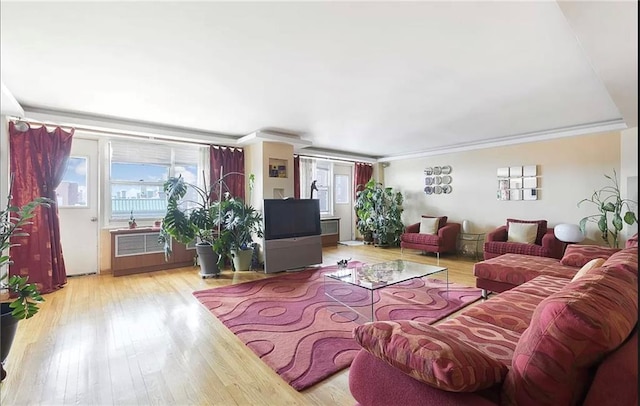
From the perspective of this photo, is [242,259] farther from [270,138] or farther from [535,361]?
[535,361]

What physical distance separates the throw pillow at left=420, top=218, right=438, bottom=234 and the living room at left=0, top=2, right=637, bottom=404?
575mm

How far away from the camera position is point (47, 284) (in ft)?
12.0

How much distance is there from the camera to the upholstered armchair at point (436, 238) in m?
5.58

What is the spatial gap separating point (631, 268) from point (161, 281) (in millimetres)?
4639

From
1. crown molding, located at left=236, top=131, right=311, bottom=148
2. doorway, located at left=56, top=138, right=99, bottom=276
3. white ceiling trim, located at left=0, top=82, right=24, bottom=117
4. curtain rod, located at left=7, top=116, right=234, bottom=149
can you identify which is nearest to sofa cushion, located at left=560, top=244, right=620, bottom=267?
crown molding, located at left=236, top=131, right=311, bottom=148

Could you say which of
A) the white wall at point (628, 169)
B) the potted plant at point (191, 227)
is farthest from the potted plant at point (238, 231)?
the white wall at point (628, 169)

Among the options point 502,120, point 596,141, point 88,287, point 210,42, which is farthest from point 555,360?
point 596,141

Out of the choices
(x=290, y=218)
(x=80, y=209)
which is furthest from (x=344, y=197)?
(x=80, y=209)

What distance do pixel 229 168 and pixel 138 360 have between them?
369 cm

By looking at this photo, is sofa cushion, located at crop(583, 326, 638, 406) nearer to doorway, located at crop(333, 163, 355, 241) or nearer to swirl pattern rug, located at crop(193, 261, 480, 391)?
swirl pattern rug, located at crop(193, 261, 480, 391)

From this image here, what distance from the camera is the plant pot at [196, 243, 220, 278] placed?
430cm

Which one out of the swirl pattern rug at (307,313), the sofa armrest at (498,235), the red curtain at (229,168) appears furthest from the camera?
the red curtain at (229,168)

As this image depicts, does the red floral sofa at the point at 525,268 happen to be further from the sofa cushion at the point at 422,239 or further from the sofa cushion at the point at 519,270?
the sofa cushion at the point at 422,239

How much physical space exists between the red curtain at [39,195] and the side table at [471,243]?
667 cm
